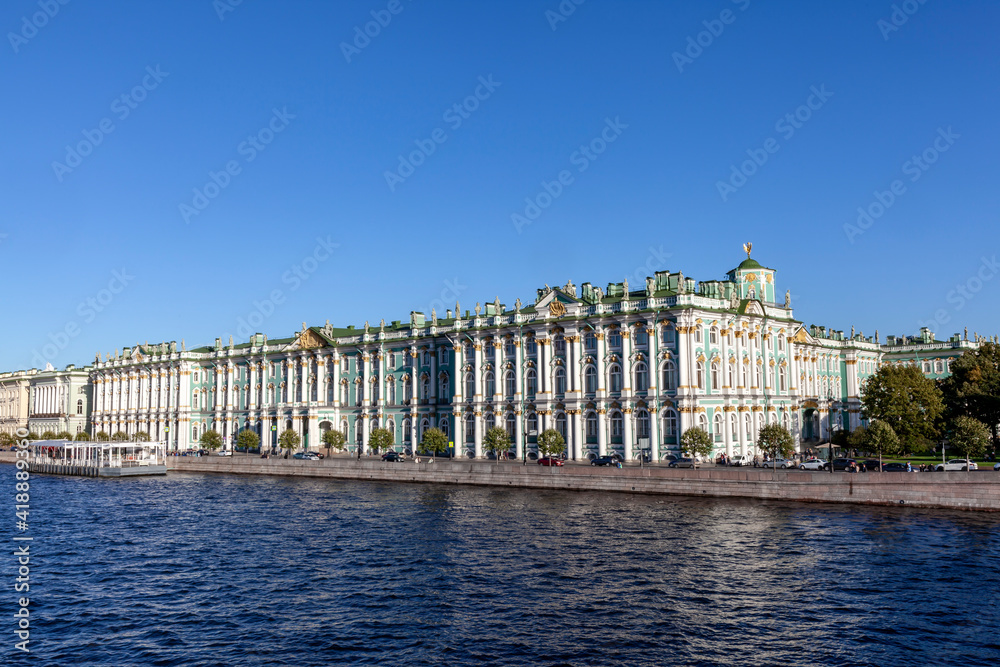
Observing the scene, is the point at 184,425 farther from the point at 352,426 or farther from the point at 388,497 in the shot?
the point at 388,497

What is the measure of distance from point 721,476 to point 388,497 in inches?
866

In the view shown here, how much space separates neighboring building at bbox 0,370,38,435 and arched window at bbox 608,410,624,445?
112m

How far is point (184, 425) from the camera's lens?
109 metres

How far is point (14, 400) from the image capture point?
14262cm

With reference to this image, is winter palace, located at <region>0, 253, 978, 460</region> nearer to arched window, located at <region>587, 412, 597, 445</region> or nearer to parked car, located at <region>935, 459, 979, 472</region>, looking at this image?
arched window, located at <region>587, 412, 597, 445</region>

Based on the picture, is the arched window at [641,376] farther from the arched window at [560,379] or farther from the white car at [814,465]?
the white car at [814,465]

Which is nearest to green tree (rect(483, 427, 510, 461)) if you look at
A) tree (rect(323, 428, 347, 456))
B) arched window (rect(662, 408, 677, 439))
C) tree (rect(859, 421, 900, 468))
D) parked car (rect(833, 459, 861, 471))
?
arched window (rect(662, 408, 677, 439))

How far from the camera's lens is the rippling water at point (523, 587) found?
73.1 ft

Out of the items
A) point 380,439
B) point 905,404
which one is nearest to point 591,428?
point 380,439

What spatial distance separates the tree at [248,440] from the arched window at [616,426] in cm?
4674

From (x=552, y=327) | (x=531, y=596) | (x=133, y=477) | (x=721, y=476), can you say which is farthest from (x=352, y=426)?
(x=531, y=596)

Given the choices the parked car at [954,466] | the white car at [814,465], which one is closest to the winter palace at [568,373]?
the white car at [814,465]

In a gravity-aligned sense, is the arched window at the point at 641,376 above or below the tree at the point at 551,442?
above

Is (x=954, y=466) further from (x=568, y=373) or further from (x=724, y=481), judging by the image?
(x=568, y=373)
